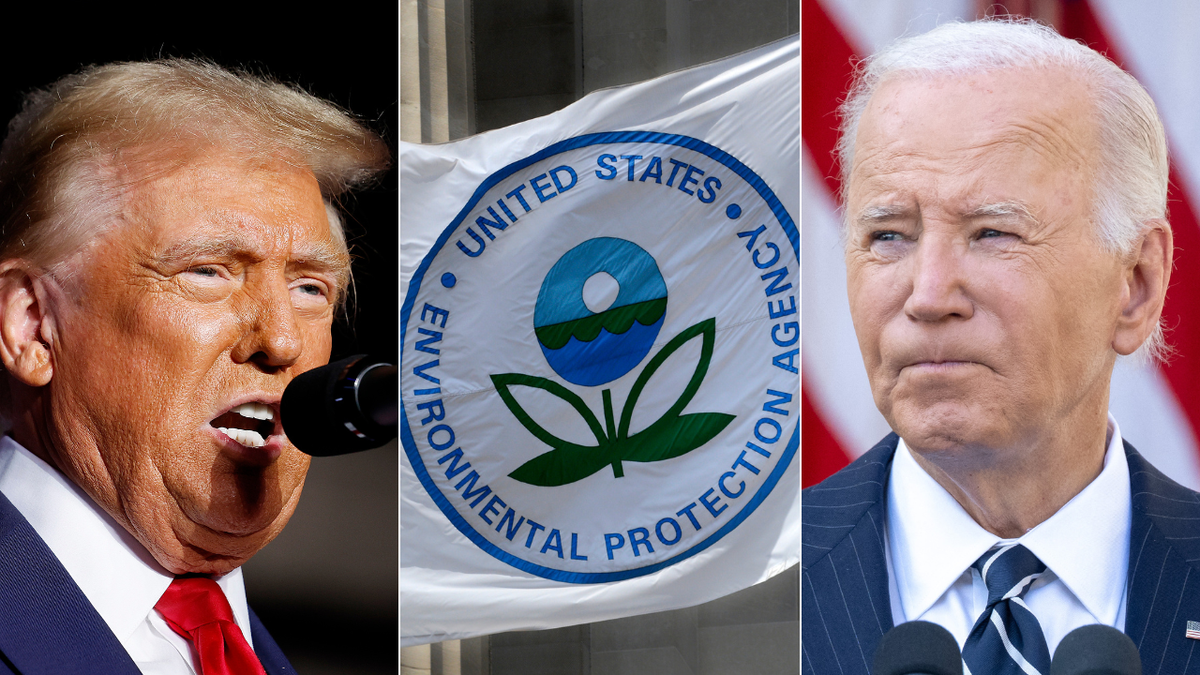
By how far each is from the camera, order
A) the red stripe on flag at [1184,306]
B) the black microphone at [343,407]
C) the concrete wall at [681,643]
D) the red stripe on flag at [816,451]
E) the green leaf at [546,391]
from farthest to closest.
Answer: the concrete wall at [681,643]
the green leaf at [546,391]
the red stripe on flag at [816,451]
the red stripe on flag at [1184,306]
the black microphone at [343,407]

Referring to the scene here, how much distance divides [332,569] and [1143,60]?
3883 mm

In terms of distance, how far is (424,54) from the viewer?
846 cm

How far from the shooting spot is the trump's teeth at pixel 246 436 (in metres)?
6.28

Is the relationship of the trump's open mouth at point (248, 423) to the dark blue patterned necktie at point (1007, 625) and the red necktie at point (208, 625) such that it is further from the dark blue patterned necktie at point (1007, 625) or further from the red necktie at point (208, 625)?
the dark blue patterned necktie at point (1007, 625)

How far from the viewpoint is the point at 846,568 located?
6281 millimetres

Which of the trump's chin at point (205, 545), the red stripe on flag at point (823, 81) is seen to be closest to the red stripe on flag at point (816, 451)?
the red stripe on flag at point (823, 81)

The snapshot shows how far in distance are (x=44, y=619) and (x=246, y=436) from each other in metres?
1.05

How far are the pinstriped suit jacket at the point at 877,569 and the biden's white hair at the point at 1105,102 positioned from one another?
0.64 meters

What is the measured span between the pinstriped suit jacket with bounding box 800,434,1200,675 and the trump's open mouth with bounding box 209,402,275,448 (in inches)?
87.0

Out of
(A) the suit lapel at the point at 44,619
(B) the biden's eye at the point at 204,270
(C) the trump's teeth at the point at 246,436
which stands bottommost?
(A) the suit lapel at the point at 44,619

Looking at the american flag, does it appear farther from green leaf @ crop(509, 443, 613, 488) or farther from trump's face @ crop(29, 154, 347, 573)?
trump's face @ crop(29, 154, 347, 573)

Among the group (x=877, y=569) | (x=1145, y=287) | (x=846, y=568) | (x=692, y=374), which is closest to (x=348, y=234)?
(x=692, y=374)

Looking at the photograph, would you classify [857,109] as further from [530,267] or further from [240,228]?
[240,228]

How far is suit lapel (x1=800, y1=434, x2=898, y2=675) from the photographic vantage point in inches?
241
